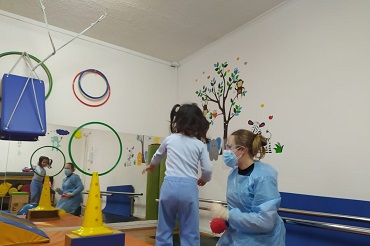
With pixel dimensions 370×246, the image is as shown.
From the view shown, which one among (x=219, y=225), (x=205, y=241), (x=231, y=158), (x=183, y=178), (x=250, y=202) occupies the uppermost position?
(x=231, y=158)

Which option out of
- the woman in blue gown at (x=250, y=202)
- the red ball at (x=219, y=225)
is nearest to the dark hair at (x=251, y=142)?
the woman in blue gown at (x=250, y=202)

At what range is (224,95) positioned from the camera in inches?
129

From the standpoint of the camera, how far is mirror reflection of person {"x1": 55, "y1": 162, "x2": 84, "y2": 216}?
303 centimetres

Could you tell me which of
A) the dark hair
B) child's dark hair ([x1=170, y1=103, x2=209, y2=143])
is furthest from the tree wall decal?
the dark hair

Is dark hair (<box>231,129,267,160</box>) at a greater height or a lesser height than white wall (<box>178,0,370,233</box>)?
lesser

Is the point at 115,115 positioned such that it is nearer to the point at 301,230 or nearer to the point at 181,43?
the point at 181,43

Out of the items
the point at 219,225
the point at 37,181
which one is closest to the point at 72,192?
the point at 37,181

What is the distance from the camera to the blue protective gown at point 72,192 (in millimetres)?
3037

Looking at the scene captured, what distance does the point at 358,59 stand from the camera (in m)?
2.12

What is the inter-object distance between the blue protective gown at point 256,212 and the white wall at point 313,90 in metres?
0.99

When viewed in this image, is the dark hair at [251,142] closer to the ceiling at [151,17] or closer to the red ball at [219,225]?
the red ball at [219,225]

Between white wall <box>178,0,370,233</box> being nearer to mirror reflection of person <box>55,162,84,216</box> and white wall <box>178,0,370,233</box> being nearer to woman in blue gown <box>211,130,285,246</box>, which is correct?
woman in blue gown <box>211,130,285,246</box>

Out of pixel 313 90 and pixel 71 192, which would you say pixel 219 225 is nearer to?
pixel 313 90

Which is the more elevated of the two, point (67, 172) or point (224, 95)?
point (224, 95)
